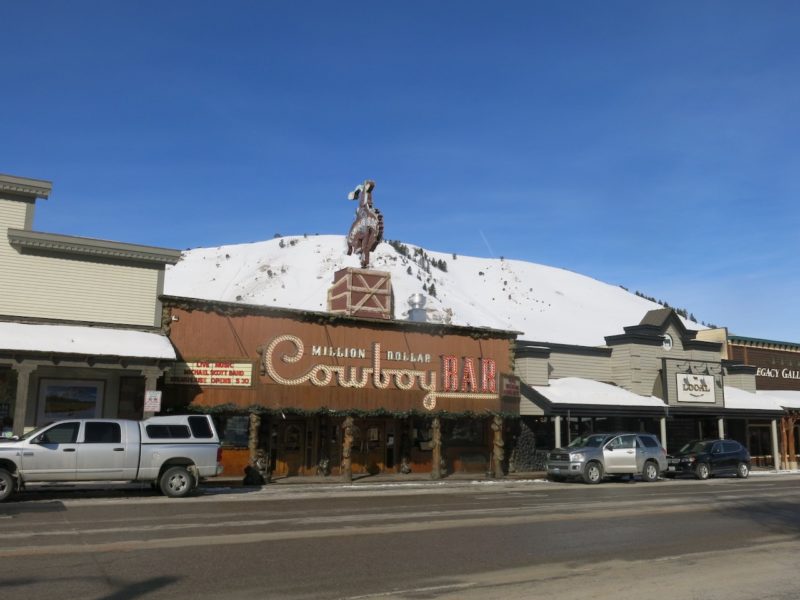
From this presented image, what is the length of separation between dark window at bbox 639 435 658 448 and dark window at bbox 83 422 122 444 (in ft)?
61.8

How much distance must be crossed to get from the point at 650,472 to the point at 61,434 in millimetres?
20574

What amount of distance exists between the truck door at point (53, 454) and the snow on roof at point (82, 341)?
147 inches

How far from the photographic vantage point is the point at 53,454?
16.8m

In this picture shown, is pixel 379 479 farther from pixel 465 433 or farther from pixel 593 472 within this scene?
pixel 593 472

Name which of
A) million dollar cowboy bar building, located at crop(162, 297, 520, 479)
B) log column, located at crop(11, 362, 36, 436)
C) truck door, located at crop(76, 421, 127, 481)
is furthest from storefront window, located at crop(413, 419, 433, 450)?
log column, located at crop(11, 362, 36, 436)

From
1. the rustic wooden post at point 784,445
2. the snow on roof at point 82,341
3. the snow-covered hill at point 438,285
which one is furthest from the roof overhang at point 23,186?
the snow-covered hill at point 438,285

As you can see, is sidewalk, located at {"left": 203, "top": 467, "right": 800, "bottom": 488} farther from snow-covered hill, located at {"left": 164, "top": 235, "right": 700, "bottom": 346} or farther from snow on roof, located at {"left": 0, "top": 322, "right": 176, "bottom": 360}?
snow-covered hill, located at {"left": 164, "top": 235, "right": 700, "bottom": 346}

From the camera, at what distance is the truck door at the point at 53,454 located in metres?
16.5

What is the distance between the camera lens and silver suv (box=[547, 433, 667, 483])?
25.7 meters

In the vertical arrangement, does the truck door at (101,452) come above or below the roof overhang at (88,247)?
below

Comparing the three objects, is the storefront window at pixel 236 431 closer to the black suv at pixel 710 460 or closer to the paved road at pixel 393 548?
the paved road at pixel 393 548

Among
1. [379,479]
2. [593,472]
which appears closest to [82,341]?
[379,479]

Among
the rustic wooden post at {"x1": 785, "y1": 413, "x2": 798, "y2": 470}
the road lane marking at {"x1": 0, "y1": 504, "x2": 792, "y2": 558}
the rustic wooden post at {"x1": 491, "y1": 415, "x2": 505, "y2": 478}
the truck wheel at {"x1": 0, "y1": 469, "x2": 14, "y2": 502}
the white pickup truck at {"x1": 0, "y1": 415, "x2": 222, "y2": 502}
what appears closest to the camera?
the road lane marking at {"x1": 0, "y1": 504, "x2": 792, "y2": 558}

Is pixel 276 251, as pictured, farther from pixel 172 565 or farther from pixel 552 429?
pixel 172 565
